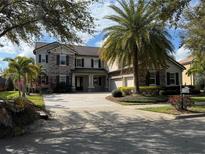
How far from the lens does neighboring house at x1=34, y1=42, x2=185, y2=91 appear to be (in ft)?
139

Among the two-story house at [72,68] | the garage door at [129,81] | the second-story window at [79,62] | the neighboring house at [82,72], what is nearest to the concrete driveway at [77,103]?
the garage door at [129,81]

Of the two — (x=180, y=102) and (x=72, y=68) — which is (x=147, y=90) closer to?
(x=180, y=102)

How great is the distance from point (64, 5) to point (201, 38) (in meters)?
13.7

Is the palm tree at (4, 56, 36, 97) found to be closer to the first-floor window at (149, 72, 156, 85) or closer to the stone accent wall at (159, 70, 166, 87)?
the first-floor window at (149, 72, 156, 85)

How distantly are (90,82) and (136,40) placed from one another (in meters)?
21.2

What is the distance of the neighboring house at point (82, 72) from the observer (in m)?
42.4

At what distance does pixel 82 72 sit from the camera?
1914 inches

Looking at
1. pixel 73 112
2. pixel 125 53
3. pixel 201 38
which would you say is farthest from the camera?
pixel 125 53

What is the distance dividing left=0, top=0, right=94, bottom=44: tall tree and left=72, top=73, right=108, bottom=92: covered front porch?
31.6 metres

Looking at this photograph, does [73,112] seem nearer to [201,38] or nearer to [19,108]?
[19,108]

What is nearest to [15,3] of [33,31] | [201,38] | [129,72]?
[33,31]

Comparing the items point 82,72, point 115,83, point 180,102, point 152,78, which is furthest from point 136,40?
point 82,72

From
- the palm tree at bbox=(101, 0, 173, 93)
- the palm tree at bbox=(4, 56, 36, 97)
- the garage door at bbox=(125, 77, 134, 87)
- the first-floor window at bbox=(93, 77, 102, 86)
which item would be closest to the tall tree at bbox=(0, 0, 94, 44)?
the palm tree at bbox=(101, 0, 173, 93)

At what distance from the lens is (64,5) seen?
15883mm
